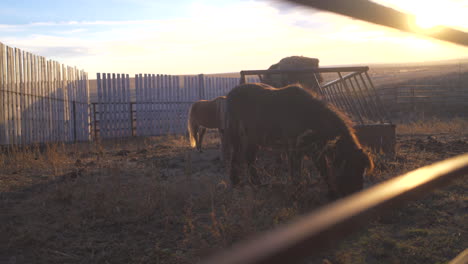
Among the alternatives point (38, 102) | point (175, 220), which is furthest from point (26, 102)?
point (175, 220)

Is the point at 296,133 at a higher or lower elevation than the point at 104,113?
lower

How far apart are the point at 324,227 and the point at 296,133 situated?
4.87 metres

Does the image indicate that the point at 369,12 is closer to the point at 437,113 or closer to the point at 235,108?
the point at 235,108

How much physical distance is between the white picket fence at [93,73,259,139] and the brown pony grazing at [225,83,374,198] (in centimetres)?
1133

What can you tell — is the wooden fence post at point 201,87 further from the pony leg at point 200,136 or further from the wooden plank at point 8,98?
the wooden plank at point 8,98

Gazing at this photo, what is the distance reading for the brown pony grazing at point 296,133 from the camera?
4.50 m

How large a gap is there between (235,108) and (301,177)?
173 cm

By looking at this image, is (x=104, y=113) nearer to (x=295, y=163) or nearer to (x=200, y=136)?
(x=200, y=136)

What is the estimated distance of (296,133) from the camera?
5340 millimetres

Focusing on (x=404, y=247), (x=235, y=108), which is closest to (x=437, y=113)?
(x=235, y=108)

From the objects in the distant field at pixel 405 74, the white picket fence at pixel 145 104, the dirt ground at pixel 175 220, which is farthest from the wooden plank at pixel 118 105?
the distant field at pixel 405 74

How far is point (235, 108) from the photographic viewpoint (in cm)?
631

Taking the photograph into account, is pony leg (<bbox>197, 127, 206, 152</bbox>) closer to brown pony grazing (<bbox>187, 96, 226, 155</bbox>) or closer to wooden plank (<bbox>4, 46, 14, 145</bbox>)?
brown pony grazing (<bbox>187, 96, 226, 155</bbox>)

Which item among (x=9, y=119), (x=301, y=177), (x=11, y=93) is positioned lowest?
(x=301, y=177)
